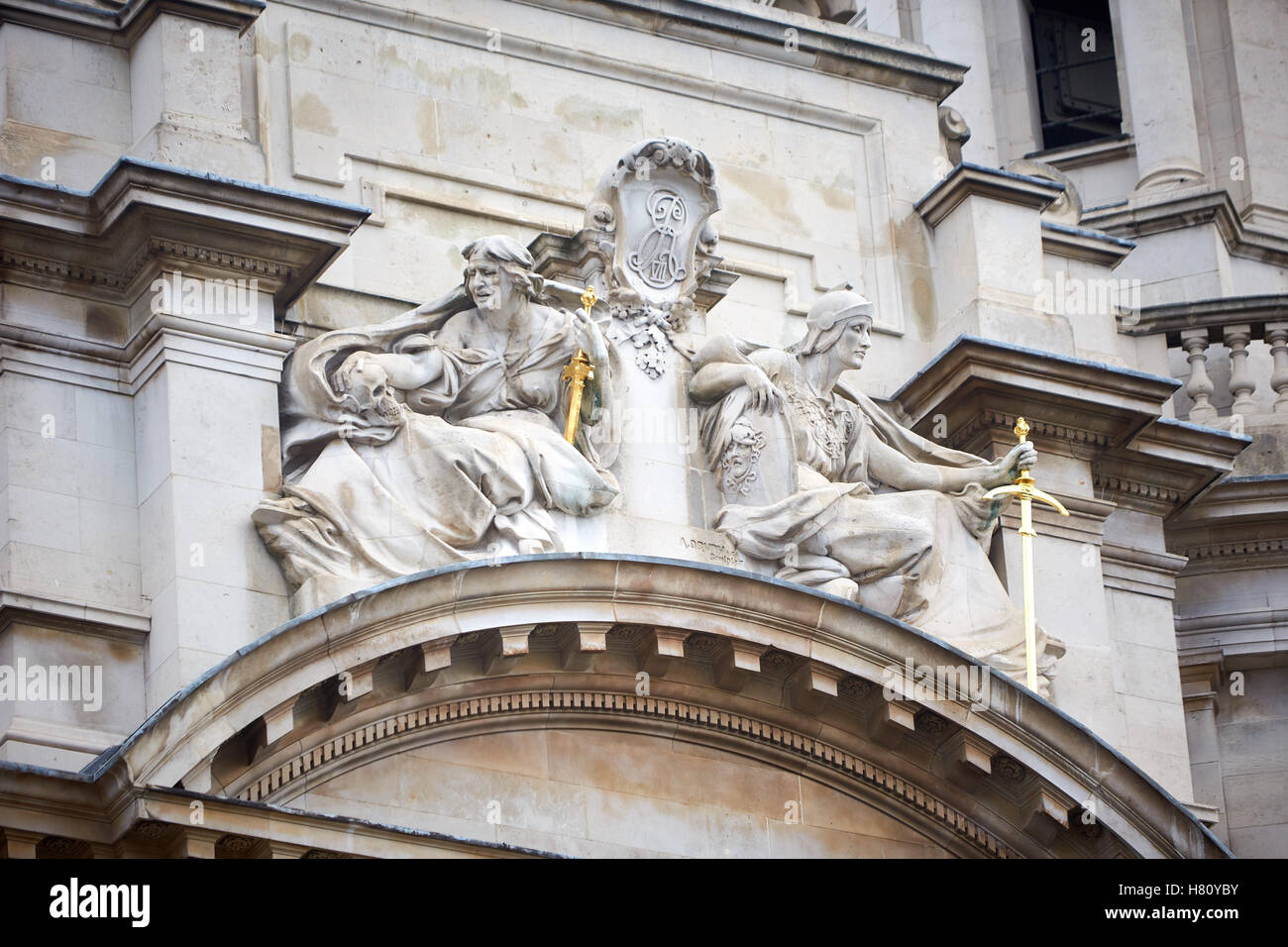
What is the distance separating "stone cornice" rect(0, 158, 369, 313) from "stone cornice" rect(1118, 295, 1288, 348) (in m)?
6.26

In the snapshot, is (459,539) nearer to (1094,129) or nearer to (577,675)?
(577,675)

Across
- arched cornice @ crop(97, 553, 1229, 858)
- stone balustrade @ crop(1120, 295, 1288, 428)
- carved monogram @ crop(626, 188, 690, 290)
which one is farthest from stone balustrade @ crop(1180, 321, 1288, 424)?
arched cornice @ crop(97, 553, 1229, 858)

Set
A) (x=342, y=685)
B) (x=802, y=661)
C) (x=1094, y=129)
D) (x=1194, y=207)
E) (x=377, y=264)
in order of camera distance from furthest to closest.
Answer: (x=1094, y=129) < (x=1194, y=207) < (x=377, y=264) < (x=802, y=661) < (x=342, y=685)

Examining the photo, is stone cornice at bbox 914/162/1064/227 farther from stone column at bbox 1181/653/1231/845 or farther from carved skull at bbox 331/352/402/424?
carved skull at bbox 331/352/402/424

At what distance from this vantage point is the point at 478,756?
1909cm

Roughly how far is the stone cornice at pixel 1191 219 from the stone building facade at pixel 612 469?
12.4 feet

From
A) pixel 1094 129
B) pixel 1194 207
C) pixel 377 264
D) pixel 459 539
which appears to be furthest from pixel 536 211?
pixel 1094 129

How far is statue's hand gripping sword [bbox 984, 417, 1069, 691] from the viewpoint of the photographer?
20375mm

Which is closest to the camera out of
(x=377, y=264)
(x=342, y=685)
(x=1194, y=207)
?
(x=342, y=685)

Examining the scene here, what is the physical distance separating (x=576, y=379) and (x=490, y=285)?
69cm

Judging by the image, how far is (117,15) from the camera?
66.8 feet
